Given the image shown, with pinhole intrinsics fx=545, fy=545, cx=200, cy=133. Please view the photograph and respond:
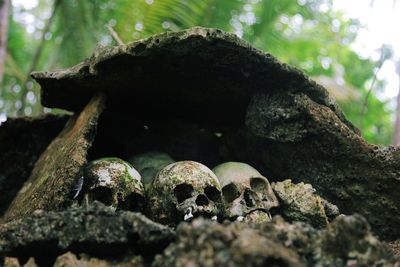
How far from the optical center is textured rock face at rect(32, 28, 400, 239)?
2.75 m

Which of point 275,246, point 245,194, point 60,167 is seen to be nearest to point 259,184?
point 245,194

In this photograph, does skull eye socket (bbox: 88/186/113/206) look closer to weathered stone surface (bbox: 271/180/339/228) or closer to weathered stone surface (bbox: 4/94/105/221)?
weathered stone surface (bbox: 4/94/105/221)

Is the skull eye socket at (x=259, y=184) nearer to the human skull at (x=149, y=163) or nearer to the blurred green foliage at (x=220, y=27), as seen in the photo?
the human skull at (x=149, y=163)

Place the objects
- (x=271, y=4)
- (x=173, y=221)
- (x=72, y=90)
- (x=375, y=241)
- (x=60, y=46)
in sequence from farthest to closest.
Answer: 1. (x=60, y=46)
2. (x=271, y=4)
3. (x=72, y=90)
4. (x=173, y=221)
5. (x=375, y=241)

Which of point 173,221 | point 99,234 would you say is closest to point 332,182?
point 173,221

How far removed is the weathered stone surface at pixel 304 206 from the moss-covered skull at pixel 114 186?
720 mm

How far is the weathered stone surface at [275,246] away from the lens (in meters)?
1.65

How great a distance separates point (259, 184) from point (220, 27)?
262 centimetres

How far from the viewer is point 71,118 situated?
11.3 ft

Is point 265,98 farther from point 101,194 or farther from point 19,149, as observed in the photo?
point 19,149

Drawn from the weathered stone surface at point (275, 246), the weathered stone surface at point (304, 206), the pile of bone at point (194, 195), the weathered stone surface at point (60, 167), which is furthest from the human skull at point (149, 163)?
the weathered stone surface at point (275, 246)

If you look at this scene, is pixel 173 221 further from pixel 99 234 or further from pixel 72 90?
pixel 72 90

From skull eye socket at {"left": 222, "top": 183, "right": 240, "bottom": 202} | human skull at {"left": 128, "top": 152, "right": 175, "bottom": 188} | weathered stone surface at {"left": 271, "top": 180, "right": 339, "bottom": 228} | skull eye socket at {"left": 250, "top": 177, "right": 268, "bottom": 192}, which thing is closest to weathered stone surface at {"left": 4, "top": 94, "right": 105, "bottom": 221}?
human skull at {"left": 128, "top": 152, "right": 175, "bottom": 188}

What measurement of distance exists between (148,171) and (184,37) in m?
0.80
